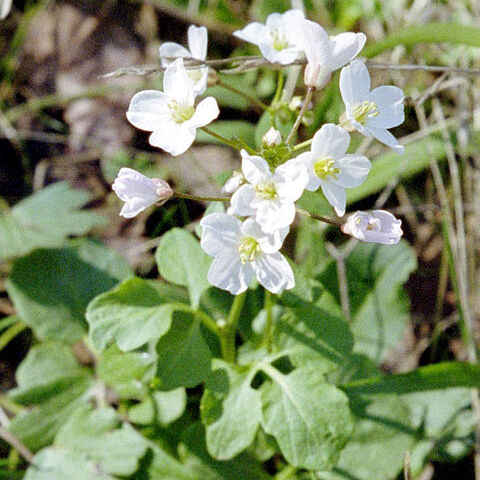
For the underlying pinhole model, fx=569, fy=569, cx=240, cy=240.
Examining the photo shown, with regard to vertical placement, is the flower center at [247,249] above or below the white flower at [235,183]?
below

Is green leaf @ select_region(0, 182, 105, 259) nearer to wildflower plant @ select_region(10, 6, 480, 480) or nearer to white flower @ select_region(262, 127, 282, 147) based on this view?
wildflower plant @ select_region(10, 6, 480, 480)

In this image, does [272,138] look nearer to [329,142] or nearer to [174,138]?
[329,142]

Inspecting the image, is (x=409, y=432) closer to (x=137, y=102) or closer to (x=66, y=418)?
(x=66, y=418)


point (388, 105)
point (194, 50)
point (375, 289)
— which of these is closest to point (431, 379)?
point (375, 289)

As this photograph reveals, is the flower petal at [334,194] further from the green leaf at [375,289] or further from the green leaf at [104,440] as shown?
the green leaf at [104,440]

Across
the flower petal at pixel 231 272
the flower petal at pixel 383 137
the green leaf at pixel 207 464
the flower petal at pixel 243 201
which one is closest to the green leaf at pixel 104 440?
the green leaf at pixel 207 464

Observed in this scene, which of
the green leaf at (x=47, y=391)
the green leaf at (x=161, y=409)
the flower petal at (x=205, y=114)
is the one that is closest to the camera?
the flower petal at (x=205, y=114)

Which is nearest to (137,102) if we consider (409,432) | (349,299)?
(349,299)
